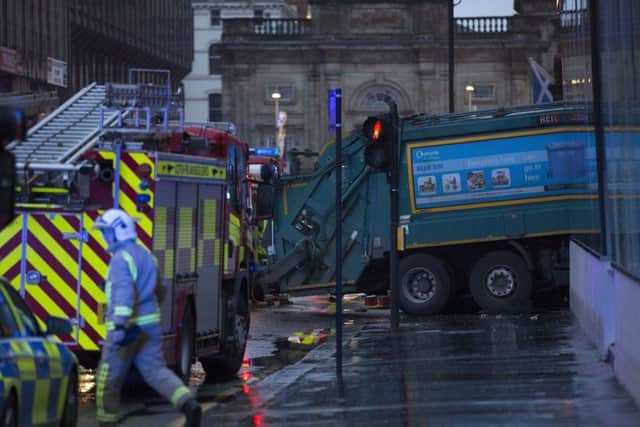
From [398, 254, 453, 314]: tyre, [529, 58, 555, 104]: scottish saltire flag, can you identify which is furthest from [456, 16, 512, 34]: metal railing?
[398, 254, 453, 314]: tyre

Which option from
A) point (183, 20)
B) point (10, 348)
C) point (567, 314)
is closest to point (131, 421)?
point (10, 348)

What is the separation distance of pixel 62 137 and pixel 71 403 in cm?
373

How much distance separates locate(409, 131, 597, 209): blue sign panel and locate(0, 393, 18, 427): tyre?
19.0m

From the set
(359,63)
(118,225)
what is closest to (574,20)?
(118,225)

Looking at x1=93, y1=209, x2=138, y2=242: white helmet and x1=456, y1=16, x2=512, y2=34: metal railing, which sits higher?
x1=456, y1=16, x2=512, y2=34: metal railing

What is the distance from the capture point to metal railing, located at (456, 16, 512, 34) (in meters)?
103

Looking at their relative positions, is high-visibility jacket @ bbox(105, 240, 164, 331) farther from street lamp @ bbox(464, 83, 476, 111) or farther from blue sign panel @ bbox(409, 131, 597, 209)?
street lamp @ bbox(464, 83, 476, 111)

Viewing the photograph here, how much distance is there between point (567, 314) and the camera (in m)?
28.0

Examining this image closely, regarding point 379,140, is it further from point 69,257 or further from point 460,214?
point 460,214

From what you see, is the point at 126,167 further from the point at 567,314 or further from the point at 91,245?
the point at 567,314

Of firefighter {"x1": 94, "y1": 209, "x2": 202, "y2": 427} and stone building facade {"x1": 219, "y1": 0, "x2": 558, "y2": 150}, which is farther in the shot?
stone building facade {"x1": 219, "y1": 0, "x2": 558, "y2": 150}

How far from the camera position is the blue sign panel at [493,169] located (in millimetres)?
29062

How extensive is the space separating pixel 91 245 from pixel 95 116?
1.32 metres

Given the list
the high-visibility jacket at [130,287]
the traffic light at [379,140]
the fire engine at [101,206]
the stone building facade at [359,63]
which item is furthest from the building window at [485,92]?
the high-visibility jacket at [130,287]
